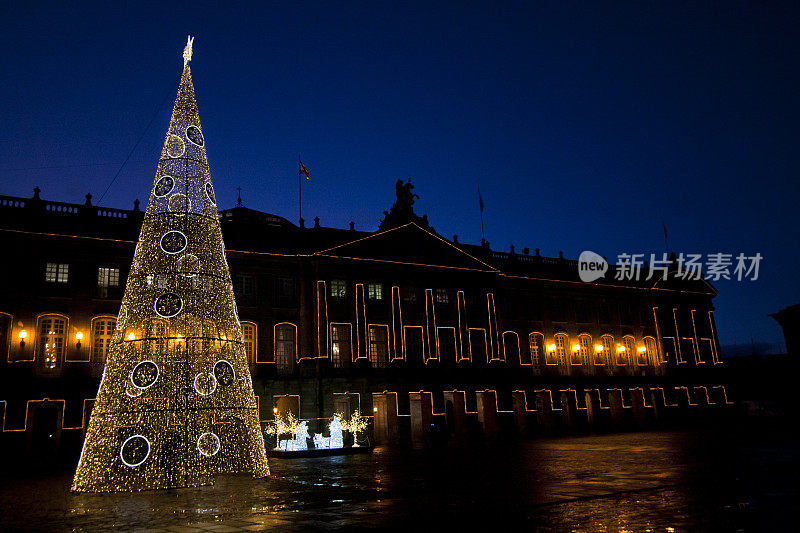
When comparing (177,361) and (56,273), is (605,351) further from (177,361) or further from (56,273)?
(177,361)

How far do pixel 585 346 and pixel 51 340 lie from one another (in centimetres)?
3360

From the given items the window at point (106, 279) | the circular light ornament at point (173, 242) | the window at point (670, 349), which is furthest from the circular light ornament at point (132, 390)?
the window at point (670, 349)

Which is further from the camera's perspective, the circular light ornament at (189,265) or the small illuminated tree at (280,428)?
the small illuminated tree at (280,428)

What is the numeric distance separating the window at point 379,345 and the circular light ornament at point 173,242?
2305cm

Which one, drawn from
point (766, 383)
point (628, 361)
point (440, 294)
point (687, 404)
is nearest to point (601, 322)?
point (628, 361)

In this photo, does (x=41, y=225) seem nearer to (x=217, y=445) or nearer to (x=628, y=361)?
(x=217, y=445)

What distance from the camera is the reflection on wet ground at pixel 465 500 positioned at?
9.01 m

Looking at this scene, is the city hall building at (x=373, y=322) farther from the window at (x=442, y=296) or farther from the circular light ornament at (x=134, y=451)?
the circular light ornament at (x=134, y=451)

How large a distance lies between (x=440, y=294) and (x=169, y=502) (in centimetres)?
2893

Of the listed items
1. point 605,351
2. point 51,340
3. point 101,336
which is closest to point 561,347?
point 605,351

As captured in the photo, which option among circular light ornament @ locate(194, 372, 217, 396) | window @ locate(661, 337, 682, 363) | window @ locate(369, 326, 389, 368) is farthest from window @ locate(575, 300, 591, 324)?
circular light ornament @ locate(194, 372, 217, 396)

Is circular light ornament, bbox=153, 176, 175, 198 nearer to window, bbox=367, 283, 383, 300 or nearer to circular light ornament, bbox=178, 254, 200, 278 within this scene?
circular light ornament, bbox=178, 254, 200, 278

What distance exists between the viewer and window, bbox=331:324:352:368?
118ft
